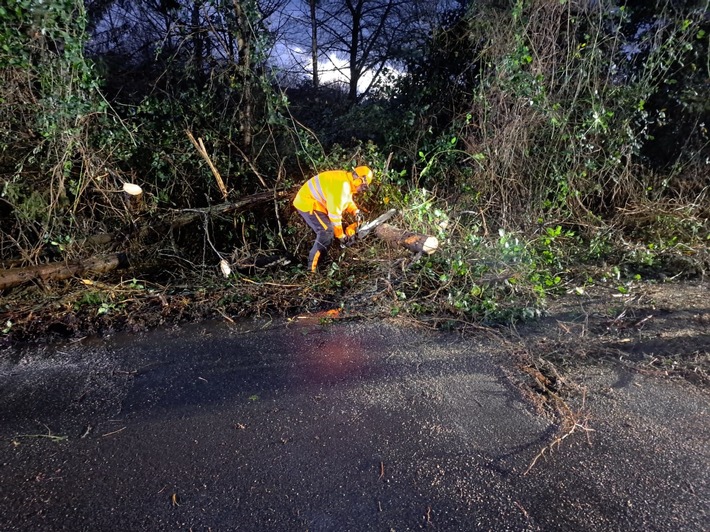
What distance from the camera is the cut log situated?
4.94 m

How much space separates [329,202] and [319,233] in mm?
539

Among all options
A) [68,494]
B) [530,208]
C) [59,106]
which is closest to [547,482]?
[68,494]

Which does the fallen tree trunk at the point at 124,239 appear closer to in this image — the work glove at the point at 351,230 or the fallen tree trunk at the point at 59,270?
the fallen tree trunk at the point at 59,270

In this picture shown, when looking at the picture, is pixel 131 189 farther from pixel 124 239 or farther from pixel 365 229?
pixel 365 229

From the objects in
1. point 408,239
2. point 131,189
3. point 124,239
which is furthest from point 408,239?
point 124,239

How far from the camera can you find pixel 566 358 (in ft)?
11.0

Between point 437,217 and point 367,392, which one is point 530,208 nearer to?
point 437,217

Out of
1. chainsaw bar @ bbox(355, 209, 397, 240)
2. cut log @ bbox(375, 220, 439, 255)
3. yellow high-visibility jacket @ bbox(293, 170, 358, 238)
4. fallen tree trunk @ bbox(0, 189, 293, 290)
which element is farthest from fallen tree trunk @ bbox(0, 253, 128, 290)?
cut log @ bbox(375, 220, 439, 255)

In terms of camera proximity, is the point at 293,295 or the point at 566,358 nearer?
the point at 566,358

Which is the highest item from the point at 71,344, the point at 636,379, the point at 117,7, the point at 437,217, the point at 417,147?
the point at 117,7

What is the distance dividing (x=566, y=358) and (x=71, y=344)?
4.52 meters

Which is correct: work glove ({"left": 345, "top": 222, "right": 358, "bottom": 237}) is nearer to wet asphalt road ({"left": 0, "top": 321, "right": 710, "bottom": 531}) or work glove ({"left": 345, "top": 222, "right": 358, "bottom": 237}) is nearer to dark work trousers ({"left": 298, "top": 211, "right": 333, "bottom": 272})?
dark work trousers ({"left": 298, "top": 211, "right": 333, "bottom": 272})

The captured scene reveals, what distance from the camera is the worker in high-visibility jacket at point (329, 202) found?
516 cm

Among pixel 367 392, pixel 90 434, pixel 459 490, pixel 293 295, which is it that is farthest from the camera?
pixel 293 295
